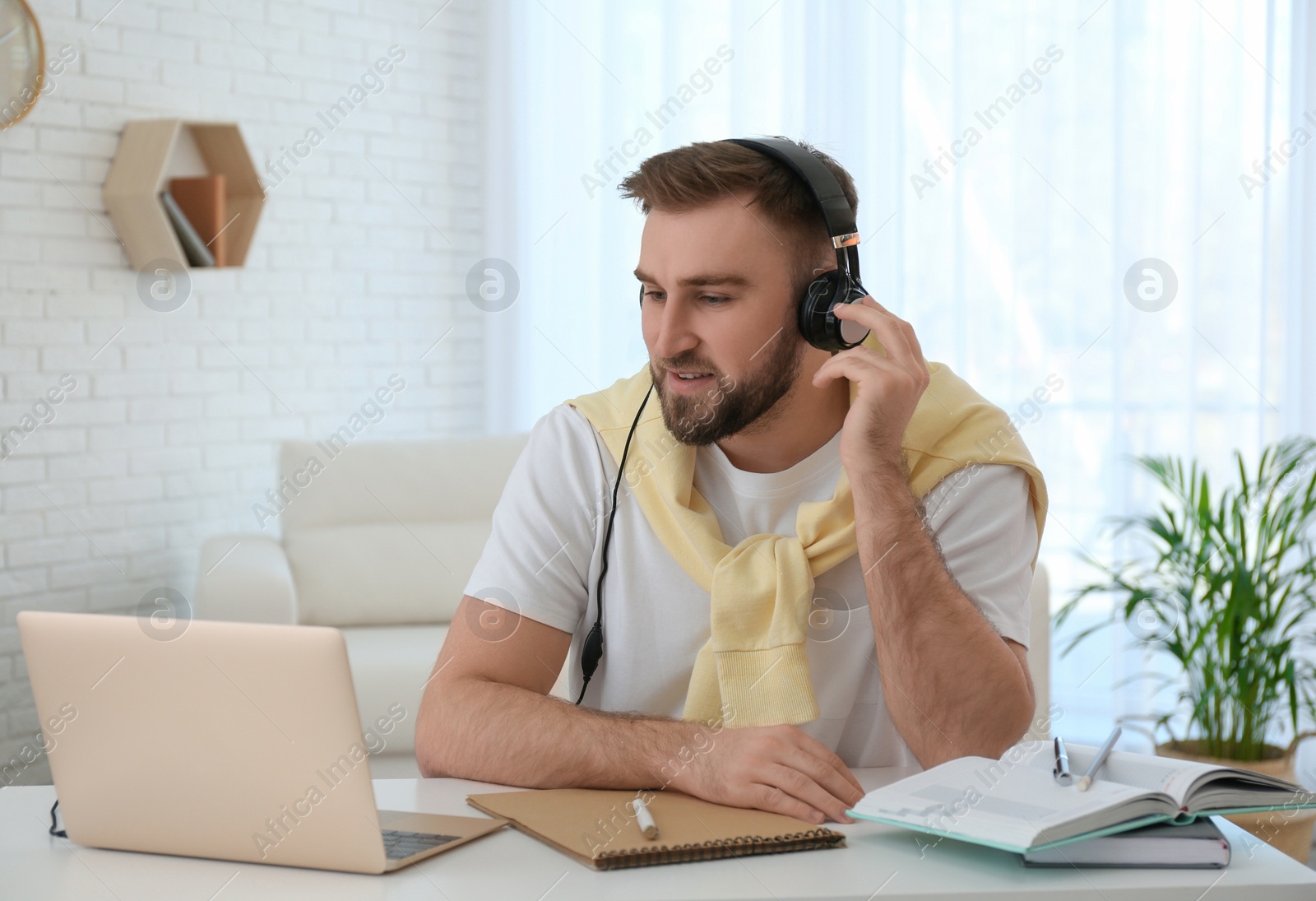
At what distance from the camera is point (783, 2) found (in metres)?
4.21

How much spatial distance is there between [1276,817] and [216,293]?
336cm

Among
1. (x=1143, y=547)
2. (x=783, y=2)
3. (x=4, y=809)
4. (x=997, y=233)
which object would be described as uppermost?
(x=783, y=2)

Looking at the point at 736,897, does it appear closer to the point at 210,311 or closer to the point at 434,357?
the point at 210,311

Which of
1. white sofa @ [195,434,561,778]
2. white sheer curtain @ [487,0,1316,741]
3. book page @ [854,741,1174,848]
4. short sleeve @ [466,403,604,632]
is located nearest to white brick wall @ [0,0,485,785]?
white sofa @ [195,434,561,778]

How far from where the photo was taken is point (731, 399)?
1.67 m

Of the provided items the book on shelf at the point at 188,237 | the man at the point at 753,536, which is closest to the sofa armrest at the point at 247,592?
the book on shelf at the point at 188,237

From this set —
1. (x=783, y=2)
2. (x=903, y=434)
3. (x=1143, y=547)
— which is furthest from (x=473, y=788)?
(x=783, y=2)

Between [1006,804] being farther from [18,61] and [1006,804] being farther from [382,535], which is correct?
[18,61]

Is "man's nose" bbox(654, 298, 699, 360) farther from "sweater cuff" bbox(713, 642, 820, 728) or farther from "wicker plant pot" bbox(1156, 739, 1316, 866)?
"wicker plant pot" bbox(1156, 739, 1316, 866)

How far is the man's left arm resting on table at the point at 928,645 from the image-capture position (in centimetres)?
154

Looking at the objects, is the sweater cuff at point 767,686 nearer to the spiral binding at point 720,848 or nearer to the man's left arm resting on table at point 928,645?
the man's left arm resting on table at point 928,645

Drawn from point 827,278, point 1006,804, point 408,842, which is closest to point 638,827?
point 408,842

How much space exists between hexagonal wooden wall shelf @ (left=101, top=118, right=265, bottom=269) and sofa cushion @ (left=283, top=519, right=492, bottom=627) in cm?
98

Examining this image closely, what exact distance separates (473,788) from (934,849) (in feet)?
1.72
